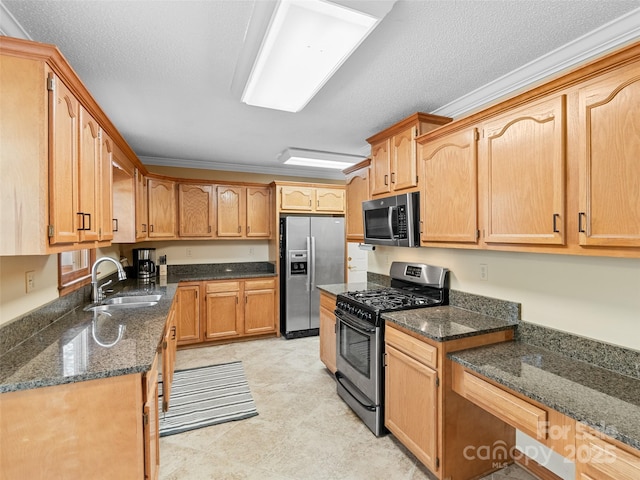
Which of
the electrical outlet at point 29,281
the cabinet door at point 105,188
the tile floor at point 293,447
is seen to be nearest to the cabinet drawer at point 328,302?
the tile floor at point 293,447

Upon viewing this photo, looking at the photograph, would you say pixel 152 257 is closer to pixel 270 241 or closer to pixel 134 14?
pixel 270 241

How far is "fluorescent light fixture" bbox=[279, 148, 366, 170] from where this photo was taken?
3.85 m

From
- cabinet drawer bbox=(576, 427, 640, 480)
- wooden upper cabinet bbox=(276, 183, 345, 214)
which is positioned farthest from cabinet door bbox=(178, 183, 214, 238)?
cabinet drawer bbox=(576, 427, 640, 480)

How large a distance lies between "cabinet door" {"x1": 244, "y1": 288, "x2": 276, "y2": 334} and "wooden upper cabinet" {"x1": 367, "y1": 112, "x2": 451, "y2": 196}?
2.28 m

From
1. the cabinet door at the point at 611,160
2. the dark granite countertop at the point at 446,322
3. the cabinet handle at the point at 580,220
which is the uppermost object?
the cabinet door at the point at 611,160

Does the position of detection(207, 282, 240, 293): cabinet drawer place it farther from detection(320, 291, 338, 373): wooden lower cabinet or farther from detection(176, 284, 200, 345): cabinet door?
detection(320, 291, 338, 373): wooden lower cabinet

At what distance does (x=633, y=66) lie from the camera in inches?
48.1

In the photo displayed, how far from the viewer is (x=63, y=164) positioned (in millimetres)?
1433

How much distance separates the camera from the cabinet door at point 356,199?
10.5 feet

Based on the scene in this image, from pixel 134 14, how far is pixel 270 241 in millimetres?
3580

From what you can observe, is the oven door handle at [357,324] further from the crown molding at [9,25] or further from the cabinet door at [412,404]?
the crown molding at [9,25]

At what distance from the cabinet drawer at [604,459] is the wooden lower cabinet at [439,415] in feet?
2.17

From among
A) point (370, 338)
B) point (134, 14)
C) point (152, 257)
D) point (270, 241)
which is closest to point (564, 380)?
point (370, 338)

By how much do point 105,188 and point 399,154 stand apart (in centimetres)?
222
